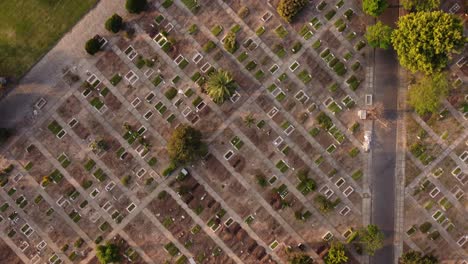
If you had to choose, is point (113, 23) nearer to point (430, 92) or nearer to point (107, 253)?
point (107, 253)

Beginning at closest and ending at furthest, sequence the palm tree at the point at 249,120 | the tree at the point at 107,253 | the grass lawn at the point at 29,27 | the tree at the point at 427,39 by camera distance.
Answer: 1. the tree at the point at 427,39
2. the tree at the point at 107,253
3. the palm tree at the point at 249,120
4. the grass lawn at the point at 29,27

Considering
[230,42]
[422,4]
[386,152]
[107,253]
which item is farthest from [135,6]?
[386,152]

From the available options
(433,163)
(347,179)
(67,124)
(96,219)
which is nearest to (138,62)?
(67,124)

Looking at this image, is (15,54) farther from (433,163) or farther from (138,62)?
(433,163)

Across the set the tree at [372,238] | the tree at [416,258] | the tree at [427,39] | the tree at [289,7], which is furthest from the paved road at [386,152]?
the tree at [289,7]

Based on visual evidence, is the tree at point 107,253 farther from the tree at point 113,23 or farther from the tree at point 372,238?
the tree at point 372,238

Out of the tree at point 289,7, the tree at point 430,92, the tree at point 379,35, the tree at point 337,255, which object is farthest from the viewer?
the tree at point 289,7
